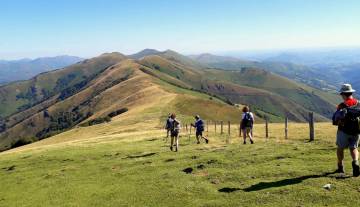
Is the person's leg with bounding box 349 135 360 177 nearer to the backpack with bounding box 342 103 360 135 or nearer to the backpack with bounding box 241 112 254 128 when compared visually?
the backpack with bounding box 342 103 360 135

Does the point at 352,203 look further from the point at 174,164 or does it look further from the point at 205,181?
the point at 174,164

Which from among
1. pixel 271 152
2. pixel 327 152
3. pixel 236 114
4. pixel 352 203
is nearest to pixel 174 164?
pixel 271 152

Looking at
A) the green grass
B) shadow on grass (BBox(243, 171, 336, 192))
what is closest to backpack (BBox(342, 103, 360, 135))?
the green grass

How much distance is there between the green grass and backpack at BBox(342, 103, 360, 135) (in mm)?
2215

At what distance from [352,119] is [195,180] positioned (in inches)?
331

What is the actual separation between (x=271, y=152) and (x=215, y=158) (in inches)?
137

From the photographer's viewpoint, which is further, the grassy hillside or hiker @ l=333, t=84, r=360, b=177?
the grassy hillside

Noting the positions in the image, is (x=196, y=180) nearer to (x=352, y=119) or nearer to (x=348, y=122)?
(x=348, y=122)

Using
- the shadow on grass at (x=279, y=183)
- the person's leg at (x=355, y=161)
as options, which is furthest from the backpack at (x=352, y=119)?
the shadow on grass at (x=279, y=183)

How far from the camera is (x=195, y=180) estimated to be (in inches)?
835

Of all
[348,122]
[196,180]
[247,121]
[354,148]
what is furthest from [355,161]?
[247,121]

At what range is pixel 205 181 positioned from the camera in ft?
68.1

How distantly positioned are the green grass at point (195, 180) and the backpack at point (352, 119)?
222 centimetres

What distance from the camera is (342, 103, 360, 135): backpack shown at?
1661 centimetres
